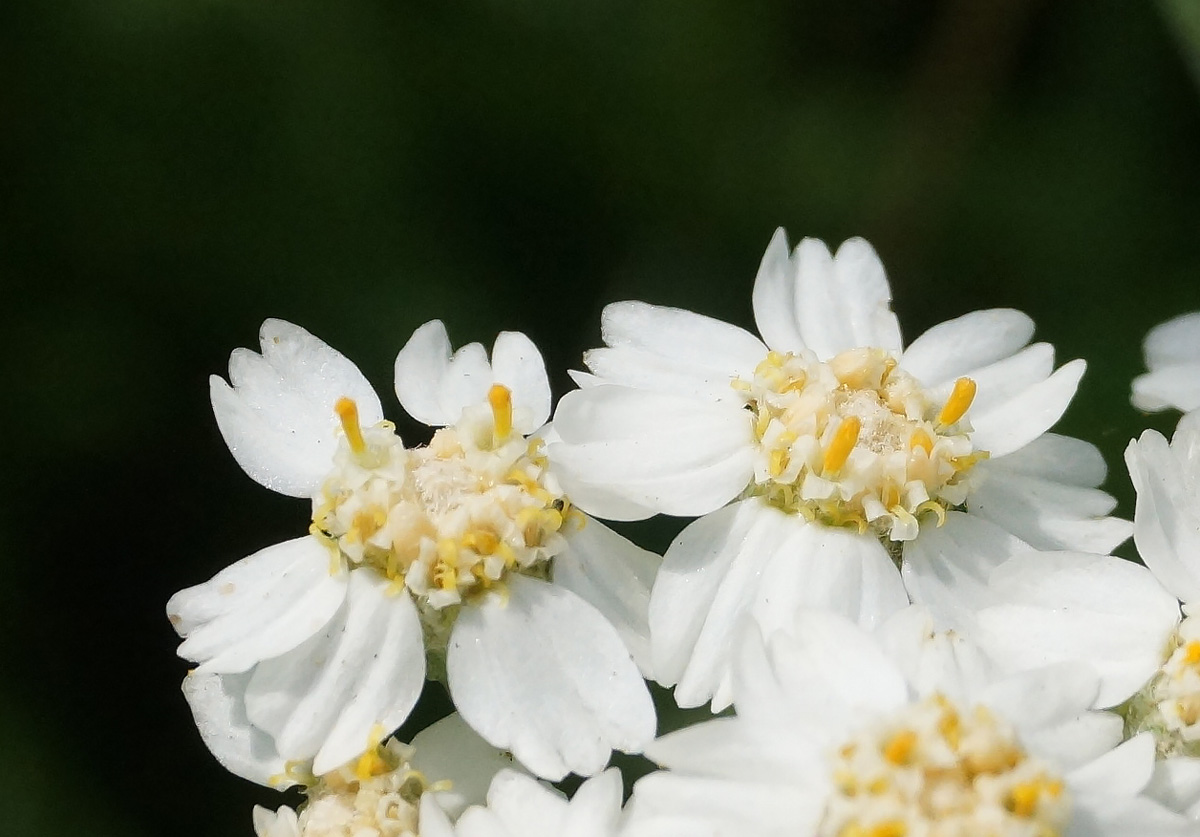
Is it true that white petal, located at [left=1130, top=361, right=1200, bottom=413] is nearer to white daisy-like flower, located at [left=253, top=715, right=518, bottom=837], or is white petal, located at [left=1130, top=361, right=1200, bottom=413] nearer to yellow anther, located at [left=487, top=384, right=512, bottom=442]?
yellow anther, located at [left=487, top=384, right=512, bottom=442]

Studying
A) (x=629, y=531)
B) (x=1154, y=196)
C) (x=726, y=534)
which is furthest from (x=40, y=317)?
(x=1154, y=196)

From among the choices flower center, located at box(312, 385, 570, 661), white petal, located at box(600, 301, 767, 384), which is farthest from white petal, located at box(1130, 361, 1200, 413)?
flower center, located at box(312, 385, 570, 661)

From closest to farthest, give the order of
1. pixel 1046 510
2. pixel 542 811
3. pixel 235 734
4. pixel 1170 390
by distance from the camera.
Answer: pixel 542 811 < pixel 235 734 < pixel 1046 510 < pixel 1170 390

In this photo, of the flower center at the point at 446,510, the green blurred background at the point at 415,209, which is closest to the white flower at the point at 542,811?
the flower center at the point at 446,510

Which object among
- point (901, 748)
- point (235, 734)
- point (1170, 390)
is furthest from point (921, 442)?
point (235, 734)

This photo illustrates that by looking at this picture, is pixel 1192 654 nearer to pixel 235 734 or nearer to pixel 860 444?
pixel 860 444

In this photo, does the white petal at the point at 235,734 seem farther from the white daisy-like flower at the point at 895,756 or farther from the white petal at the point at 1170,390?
the white petal at the point at 1170,390
